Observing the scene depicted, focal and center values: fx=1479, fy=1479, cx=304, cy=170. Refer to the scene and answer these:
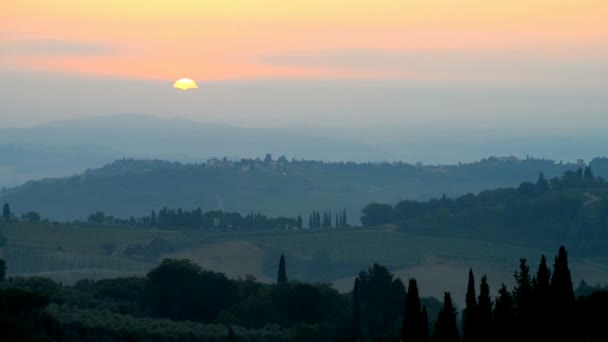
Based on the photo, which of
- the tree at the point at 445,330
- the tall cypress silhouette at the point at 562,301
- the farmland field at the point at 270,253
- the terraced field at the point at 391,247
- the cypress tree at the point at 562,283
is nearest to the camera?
the tall cypress silhouette at the point at 562,301

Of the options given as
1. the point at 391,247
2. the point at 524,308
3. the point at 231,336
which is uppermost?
the point at 391,247

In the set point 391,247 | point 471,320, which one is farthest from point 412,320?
point 391,247

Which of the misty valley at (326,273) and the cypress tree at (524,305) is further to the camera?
the misty valley at (326,273)

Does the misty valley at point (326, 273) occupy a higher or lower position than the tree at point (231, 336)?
higher

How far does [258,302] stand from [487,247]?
6715cm

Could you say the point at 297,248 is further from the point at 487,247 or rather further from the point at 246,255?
the point at 487,247

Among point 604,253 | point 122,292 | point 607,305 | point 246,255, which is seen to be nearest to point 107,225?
point 246,255

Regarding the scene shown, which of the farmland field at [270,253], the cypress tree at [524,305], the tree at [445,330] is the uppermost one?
the farmland field at [270,253]

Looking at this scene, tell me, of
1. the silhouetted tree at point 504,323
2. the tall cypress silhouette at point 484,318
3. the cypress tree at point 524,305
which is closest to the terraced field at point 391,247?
the cypress tree at point 524,305

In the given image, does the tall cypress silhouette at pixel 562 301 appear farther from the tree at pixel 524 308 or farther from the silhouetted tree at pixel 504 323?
the silhouetted tree at pixel 504 323

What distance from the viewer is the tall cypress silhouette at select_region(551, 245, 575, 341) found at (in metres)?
40.8

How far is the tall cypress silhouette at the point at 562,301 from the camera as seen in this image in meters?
40.8

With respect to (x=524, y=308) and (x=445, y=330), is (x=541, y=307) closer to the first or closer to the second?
(x=524, y=308)

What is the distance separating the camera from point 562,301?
40.8 meters
